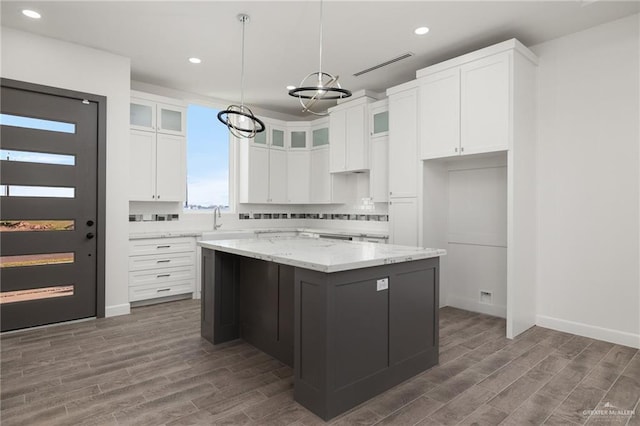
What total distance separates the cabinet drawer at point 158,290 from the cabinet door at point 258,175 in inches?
65.7

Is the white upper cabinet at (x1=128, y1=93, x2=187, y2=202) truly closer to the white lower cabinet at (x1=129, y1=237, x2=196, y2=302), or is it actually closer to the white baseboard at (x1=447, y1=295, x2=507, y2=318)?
the white lower cabinet at (x1=129, y1=237, x2=196, y2=302)

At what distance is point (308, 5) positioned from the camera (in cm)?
320

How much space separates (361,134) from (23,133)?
157 inches

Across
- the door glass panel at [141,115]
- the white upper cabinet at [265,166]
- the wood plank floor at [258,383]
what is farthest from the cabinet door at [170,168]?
the wood plank floor at [258,383]

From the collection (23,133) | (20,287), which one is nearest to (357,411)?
(20,287)

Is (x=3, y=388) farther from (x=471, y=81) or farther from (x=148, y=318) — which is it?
(x=471, y=81)

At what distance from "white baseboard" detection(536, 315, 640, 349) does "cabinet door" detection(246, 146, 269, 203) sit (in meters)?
4.21

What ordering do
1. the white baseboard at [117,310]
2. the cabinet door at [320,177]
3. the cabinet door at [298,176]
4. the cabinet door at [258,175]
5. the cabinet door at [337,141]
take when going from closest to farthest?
1. the white baseboard at [117,310]
2. the cabinet door at [337,141]
3. the cabinet door at [258,175]
4. the cabinet door at [320,177]
5. the cabinet door at [298,176]

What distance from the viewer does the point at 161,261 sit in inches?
188

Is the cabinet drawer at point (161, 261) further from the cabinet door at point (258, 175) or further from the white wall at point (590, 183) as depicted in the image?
the white wall at point (590, 183)

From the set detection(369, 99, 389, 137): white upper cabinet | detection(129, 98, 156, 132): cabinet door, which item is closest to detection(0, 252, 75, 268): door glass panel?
detection(129, 98, 156, 132): cabinet door

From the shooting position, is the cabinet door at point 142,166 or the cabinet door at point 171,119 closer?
the cabinet door at point 142,166

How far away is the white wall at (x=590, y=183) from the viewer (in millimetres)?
3309

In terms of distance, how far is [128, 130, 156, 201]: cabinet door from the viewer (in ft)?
15.4
